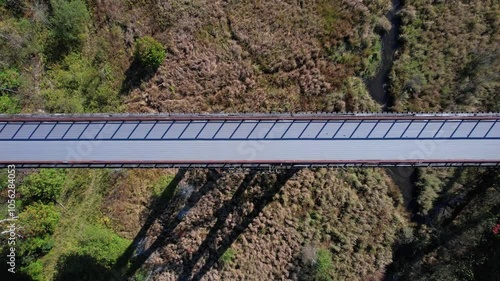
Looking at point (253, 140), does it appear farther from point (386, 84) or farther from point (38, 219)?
point (38, 219)

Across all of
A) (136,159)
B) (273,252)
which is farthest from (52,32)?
(273,252)

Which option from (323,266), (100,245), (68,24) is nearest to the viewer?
(100,245)

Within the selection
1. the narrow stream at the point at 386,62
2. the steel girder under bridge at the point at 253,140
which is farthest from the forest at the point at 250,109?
the steel girder under bridge at the point at 253,140

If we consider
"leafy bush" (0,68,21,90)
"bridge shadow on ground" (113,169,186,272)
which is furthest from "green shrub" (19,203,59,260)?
"leafy bush" (0,68,21,90)

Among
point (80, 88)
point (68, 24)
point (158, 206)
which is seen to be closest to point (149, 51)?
point (80, 88)

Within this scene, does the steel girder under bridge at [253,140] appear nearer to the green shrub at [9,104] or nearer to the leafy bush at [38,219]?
the green shrub at [9,104]

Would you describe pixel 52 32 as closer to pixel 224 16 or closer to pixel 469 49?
pixel 224 16

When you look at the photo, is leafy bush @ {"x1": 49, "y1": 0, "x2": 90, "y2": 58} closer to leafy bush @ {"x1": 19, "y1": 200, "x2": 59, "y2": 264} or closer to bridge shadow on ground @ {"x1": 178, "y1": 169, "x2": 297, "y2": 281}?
leafy bush @ {"x1": 19, "y1": 200, "x2": 59, "y2": 264}
